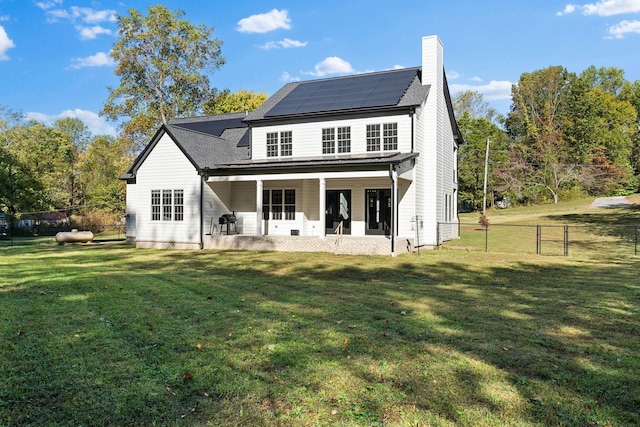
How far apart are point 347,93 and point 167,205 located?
10.5 m

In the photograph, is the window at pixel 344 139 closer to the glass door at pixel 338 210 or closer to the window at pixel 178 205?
the glass door at pixel 338 210

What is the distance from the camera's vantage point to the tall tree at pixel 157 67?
36.3 metres

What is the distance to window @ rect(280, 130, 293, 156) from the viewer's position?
21.5 m

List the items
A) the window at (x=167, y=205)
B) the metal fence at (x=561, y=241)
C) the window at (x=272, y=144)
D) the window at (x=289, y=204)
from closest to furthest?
the metal fence at (x=561, y=241) < the window at (x=167, y=205) < the window at (x=289, y=204) < the window at (x=272, y=144)

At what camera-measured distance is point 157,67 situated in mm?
37344

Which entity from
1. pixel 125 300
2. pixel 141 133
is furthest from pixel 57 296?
pixel 141 133

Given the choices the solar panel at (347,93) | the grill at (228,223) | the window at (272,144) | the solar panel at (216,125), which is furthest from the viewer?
the solar panel at (216,125)

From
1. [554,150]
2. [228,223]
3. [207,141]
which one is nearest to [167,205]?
[228,223]

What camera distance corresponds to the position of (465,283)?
10.7 m

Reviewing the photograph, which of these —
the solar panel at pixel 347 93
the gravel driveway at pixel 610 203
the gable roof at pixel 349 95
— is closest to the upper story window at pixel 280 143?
the gable roof at pixel 349 95

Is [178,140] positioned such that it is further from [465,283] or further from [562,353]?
[562,353]

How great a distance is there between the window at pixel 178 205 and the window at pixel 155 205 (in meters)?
1.03

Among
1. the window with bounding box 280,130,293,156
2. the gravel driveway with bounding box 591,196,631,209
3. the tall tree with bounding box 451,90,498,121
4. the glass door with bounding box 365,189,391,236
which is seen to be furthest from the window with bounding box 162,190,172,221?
the tall tree with bounding box 451,90,498,121

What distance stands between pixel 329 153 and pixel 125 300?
45.4ft
